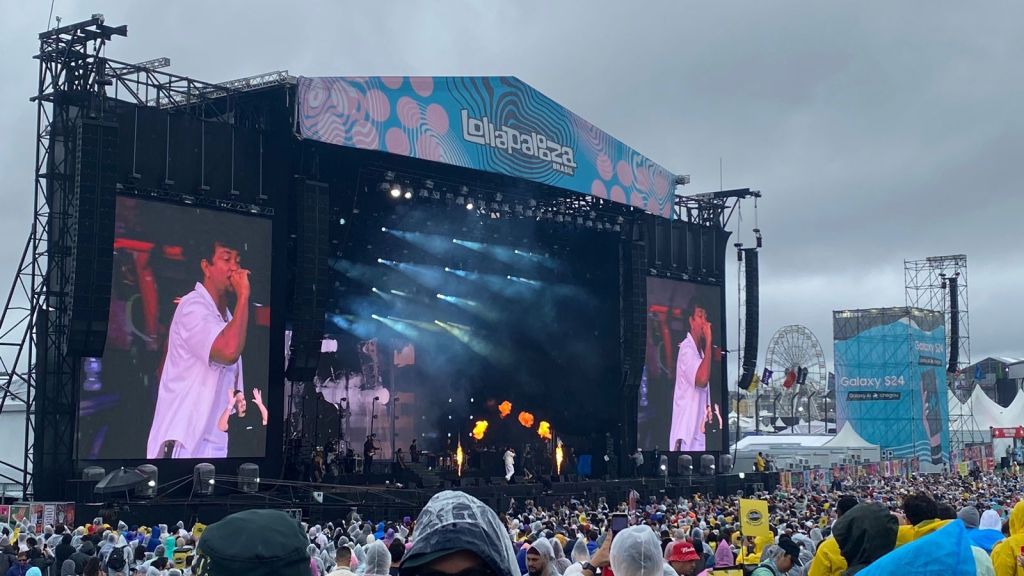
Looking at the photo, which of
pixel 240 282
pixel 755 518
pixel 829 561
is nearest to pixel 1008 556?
pixel 829 561

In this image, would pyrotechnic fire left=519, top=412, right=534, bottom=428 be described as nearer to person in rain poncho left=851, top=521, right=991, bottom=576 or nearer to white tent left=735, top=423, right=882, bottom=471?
white tent left=735, top=423, right=882, bottom=471

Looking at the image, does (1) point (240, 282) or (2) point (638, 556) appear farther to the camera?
(1) point (240, 282)

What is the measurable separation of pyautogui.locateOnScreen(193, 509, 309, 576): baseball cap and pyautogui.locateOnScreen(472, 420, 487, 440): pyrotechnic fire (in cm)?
3559

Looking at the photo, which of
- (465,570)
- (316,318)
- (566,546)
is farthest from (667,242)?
(465,570)

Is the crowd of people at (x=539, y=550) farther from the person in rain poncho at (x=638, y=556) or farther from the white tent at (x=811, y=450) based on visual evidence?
the white tent at (x=811, y=450)

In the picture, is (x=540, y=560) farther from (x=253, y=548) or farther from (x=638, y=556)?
(x=253, y=548)

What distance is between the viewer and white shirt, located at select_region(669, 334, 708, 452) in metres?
38.3

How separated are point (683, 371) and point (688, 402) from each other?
1085 mm

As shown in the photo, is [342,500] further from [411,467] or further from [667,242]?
[667,242]

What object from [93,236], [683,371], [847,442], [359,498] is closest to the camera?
[93,236]

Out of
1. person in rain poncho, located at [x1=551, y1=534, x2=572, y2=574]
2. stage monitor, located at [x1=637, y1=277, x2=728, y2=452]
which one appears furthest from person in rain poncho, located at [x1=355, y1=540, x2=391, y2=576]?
stage monitor, located at [x1=637, y1=277, x2=728, y2=452]

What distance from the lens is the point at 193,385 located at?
83.6ft

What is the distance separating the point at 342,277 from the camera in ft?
110

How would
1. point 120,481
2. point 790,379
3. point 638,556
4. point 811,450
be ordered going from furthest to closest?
Answer: point 790,379 < point 811,450 < point 120,481 < point 638,556
